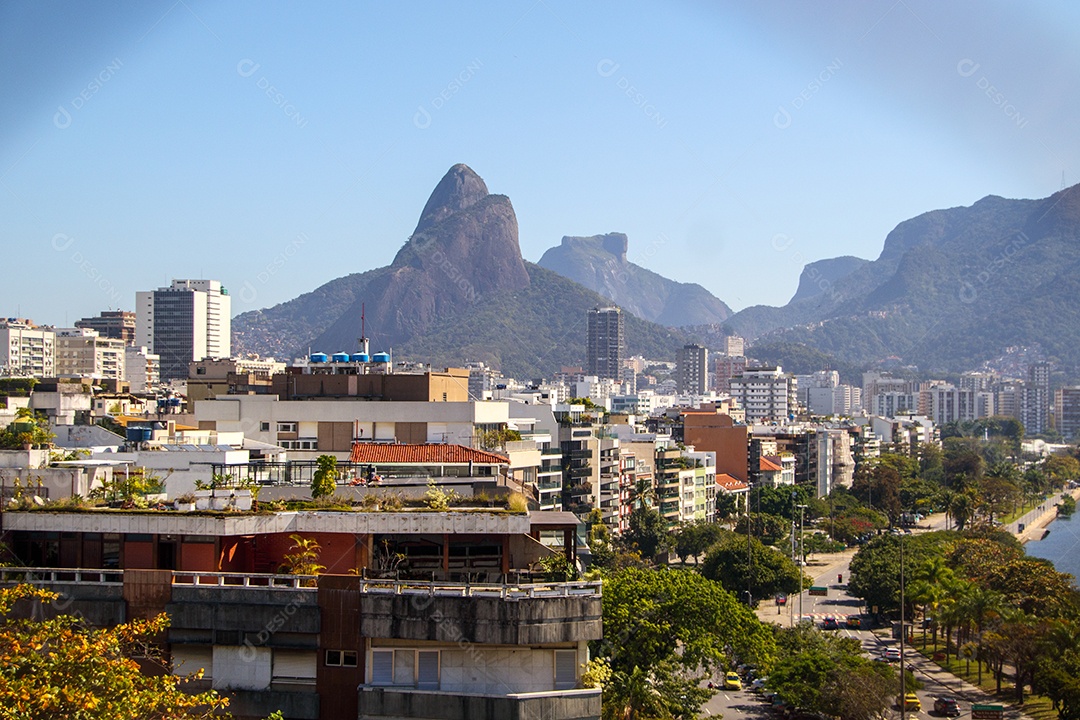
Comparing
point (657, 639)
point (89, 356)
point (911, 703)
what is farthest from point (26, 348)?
point (657, 639)

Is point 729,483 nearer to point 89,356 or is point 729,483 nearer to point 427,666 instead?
point 427,666

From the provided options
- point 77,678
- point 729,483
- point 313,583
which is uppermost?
point 313,583

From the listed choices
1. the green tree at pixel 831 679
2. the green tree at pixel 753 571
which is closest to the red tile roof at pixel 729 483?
the green tree at pixel 753 571

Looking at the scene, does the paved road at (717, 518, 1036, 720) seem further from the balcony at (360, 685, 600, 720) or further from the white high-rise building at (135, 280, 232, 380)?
the white high-rise building at (135, 280, 232, 380)

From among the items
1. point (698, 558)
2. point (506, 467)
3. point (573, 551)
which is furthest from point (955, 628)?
point (573, 551)

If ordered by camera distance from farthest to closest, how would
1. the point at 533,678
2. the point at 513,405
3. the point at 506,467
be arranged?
the point at 513,405
the point at 506,467
the point at 533,678

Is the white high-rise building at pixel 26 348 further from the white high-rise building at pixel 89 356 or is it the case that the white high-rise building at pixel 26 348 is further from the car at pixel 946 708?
the car at pixel 946 708

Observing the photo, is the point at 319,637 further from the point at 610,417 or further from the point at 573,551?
the point at 610,417
